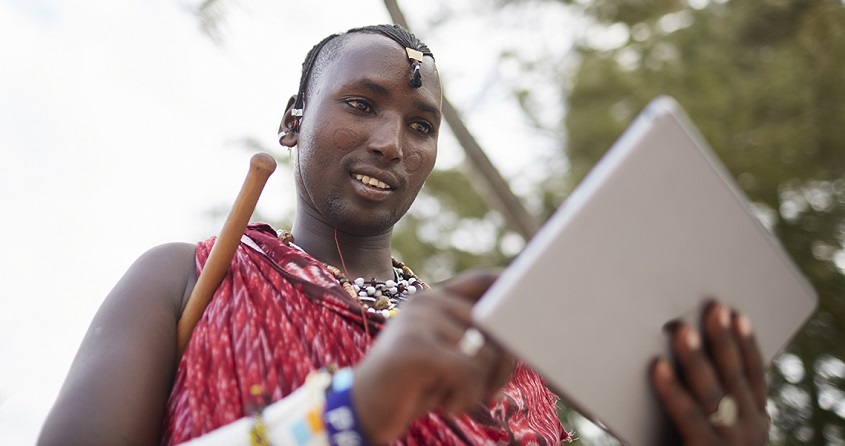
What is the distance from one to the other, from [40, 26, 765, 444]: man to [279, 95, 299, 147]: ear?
0.04 ft

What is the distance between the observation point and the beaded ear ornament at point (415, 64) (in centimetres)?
165

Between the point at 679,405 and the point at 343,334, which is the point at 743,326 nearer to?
the point at 679,405

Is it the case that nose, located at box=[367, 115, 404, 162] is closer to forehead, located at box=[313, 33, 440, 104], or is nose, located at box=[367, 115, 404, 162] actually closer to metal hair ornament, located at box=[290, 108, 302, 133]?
forehead, located at box=[313, 33, 440, 104]

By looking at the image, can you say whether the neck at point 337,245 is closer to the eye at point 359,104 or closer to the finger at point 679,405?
the eye at point 359,104

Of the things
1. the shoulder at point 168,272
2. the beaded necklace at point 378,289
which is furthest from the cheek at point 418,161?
the shoulder at point 168,272

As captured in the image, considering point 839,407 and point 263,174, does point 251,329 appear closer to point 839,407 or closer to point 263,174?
point 263,174

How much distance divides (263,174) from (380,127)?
1.02ft

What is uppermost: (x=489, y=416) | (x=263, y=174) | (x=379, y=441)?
(x=263, y=174)

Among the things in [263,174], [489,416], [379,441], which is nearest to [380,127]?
[263,174]

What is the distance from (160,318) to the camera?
52.6 inches

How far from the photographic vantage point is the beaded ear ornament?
5.41 feet

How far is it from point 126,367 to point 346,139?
24.5 inches

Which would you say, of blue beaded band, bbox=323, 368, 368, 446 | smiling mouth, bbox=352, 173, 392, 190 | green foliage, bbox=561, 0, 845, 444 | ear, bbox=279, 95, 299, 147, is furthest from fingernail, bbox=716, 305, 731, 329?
green foliage, bbox=561, 0, 845, 444

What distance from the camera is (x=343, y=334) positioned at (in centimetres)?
139
